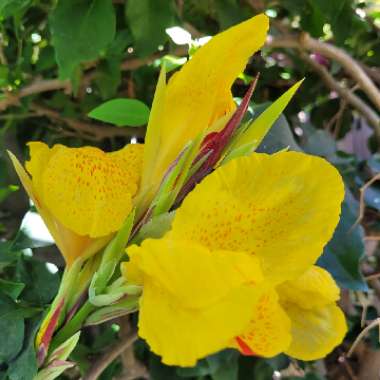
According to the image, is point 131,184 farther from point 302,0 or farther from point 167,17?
point 302,0

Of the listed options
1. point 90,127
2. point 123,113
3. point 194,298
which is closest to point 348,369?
point 90,127

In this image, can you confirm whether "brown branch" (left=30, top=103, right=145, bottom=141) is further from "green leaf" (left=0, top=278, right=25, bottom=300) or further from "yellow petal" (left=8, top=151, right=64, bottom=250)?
"yellow petal" (left=8, top=151, right=64, bottom=250)

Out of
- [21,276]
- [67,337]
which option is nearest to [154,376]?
[21,276]

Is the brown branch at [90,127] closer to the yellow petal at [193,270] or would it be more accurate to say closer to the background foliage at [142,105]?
the background foliage at [142,105]

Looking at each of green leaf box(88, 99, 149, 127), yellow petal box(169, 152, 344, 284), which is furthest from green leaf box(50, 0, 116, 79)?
yellow petal box(169, 152, 344, 284)

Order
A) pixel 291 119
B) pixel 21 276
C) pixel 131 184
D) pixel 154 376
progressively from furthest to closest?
pixel 291 119 → pixel 154 376 → pixel 21 276 → pixel 131 184

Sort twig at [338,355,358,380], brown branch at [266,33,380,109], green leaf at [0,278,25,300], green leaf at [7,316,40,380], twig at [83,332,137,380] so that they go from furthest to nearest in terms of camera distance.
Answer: twig at [338,355,358,380] → brown branch at [266,33,380,109] → twig at [83,332,137,380] → green leaf at [0,278,25,300] → green leaf at [7,316,40,380]

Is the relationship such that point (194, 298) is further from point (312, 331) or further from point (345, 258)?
point (345, 258)

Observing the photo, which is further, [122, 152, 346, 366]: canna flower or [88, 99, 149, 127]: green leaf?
[88, 99, 149, 127]: green leaf
